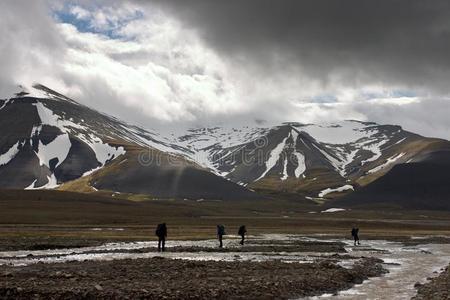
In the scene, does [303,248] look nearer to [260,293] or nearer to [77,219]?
[260,293]

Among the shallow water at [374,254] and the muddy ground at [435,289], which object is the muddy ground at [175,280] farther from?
the muddy ground at [435,289]

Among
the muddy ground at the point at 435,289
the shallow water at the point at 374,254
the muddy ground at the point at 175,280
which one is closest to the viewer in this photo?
the muddy ground at the point at 175,280

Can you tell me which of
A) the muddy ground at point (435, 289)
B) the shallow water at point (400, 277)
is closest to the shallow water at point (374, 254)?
the shallow water at point (400, 277)

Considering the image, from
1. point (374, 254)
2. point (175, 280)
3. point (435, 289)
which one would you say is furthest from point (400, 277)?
point (374, 254)

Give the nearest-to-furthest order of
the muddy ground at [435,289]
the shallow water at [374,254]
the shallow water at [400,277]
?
the muddy ground at [435,289], the shallow water at [400,277], the shallow water at [374,254]

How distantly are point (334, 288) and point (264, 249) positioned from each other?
29283 mm

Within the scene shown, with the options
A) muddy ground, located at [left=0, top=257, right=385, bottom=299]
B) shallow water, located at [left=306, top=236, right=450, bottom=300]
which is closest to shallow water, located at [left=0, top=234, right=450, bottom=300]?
shallow water, located at [left=306, top=236, right=450, bottom=300]

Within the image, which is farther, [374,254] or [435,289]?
[374,254]

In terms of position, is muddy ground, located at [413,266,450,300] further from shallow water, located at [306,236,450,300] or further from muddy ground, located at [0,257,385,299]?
muddy ground, located at [0,257,385,299]

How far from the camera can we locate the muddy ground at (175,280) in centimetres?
2533

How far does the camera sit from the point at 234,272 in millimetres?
34812

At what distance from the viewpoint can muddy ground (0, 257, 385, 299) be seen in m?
25.3

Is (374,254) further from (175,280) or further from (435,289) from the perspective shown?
(175,280)

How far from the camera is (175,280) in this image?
3039 cm
